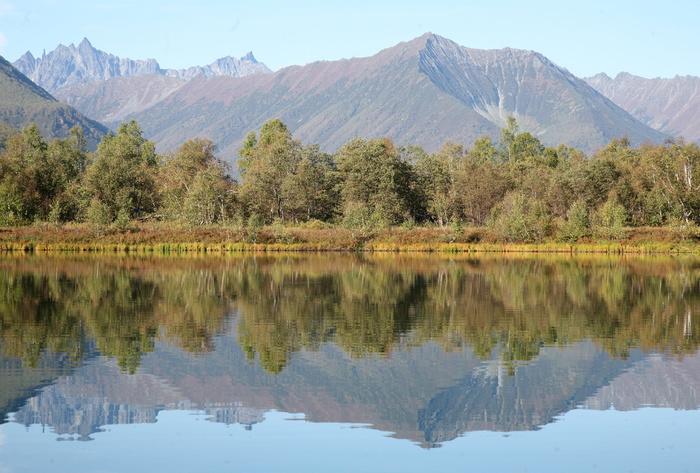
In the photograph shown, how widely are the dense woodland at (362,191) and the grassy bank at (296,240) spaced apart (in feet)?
4.18

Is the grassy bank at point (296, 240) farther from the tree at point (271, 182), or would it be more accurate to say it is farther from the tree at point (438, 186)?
the tree at point (438, 186)

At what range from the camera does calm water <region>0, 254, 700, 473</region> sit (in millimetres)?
15094

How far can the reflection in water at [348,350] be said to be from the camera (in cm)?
1808

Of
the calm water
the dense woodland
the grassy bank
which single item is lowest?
the calm water

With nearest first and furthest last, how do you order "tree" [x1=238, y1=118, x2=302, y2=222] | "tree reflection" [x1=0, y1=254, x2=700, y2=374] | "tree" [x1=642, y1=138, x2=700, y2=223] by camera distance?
1. "tree reflection" [x1=0, y1=254, x2=700, y2=374]
2. "tree" [x1=642, y1=138, x2=700, y2=223]
3. "tree" [x1=238, y1=118, x2=302, y2=222]

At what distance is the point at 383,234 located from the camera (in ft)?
279

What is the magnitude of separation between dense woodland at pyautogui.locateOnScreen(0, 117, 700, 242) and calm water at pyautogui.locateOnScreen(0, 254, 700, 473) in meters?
46.4

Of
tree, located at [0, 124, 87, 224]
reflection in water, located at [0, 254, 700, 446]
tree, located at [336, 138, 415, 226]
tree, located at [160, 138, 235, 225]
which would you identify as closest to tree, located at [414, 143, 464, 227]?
tree, located at [336, 138, 415, 226]

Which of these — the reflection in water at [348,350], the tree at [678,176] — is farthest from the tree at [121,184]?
the tree at [678,176]

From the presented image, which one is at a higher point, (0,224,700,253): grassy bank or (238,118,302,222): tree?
(238,118,302,222): tree

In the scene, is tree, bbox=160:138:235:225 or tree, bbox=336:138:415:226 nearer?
tree, bbox=160:138:235:225

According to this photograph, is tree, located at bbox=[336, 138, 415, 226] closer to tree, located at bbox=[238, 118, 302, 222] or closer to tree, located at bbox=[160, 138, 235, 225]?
tree, located at bbox=[238, 118, 302, 222]

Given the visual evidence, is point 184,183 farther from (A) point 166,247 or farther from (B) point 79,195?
(A) point 166,247

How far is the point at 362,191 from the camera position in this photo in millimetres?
96750
